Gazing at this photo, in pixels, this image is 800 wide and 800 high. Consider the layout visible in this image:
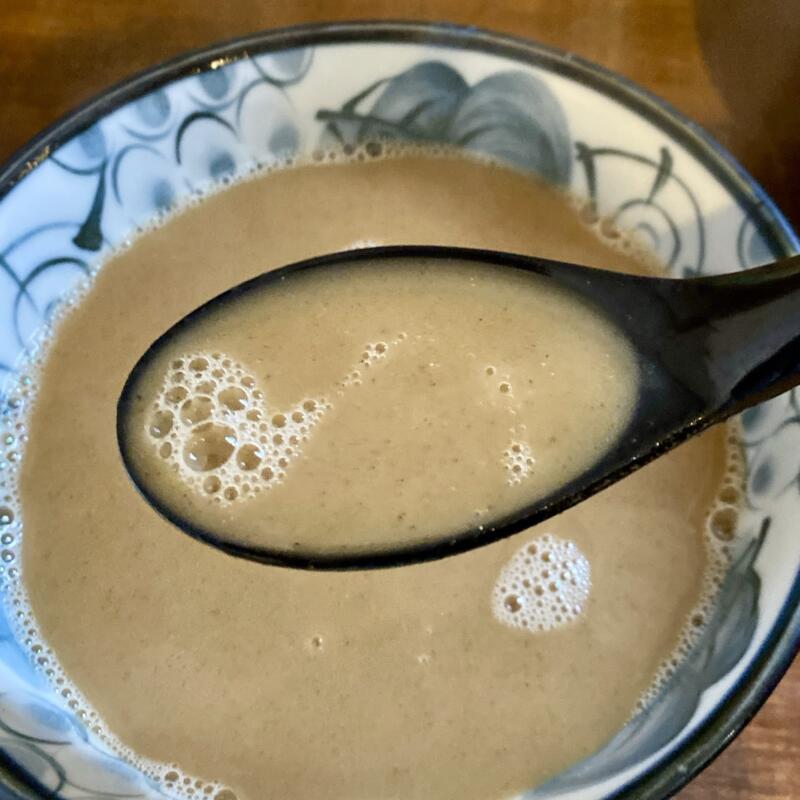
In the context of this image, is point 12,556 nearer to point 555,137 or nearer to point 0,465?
point 0,465

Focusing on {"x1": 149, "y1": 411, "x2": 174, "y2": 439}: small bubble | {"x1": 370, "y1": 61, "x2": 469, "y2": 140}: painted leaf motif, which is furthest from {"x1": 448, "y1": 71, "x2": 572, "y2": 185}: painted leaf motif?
{"x1": 149, "y1": 411, "x2": 174, "y2": 439}: small bubble

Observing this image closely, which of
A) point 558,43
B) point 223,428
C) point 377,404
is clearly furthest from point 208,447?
point 558,43

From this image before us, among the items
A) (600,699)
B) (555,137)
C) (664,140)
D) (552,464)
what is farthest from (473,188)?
(600,699)

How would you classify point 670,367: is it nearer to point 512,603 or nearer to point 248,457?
point 512,603

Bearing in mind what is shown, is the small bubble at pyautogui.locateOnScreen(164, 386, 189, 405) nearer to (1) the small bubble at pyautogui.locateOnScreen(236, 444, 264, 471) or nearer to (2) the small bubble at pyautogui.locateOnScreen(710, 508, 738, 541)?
(1) the small bubble at pyautogui.locateOnScreen(236, 444, 264, 471)

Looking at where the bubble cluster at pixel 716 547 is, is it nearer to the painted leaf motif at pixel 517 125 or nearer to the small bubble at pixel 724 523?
the small bubble at pixel 724 523
